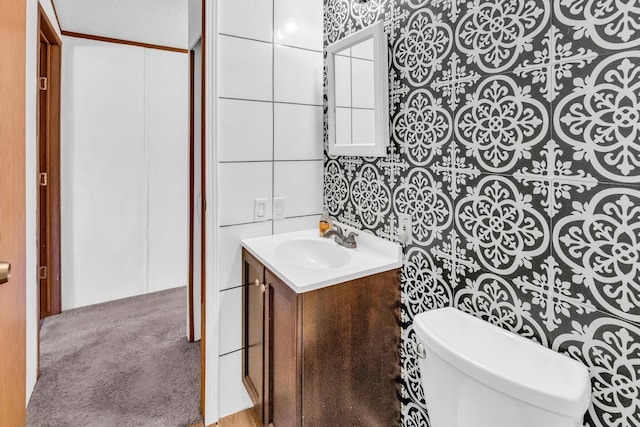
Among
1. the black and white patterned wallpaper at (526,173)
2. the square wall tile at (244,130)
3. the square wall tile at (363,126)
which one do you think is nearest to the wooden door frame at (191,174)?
the square wall tile at (244,130)

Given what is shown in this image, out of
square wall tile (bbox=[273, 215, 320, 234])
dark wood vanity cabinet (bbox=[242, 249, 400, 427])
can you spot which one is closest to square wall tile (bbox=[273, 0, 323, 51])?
square wall tile (bbox=[273, 215, 320, 234])

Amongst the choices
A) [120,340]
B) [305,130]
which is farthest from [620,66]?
[120,340]

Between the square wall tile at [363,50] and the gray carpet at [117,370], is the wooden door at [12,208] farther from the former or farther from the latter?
the square wall tile at [363,50]

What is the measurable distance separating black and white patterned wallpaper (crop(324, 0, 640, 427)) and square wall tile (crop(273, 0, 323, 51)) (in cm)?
51

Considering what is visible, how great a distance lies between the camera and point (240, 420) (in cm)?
177

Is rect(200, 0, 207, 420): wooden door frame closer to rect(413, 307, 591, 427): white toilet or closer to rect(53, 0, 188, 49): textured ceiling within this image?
rect(53, 0, 188, 49): textured ceiling

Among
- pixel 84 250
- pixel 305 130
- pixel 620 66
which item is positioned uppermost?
pixel 305 130

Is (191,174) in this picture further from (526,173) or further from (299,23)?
(526,173)

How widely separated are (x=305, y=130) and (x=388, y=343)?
1162mm

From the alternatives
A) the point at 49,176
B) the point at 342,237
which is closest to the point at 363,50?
the point at 342,237

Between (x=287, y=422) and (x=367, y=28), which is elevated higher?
(x=367, y=28)

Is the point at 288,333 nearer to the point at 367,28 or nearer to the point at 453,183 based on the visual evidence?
the point at 453,183

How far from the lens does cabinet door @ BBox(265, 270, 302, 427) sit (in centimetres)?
126

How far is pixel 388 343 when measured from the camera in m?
1.46
